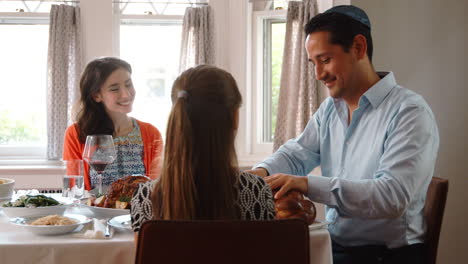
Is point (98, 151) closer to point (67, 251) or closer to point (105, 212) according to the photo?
point (105, 212)

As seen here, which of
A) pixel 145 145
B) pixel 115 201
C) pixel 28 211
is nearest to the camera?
pixel 28 211

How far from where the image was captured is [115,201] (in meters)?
1.65

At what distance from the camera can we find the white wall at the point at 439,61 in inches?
126

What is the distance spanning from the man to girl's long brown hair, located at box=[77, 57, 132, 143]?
1018 millimetres

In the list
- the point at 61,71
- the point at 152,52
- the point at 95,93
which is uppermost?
the point at 152,52

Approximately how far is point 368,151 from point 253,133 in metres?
2.34

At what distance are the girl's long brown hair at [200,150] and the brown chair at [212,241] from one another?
0.13 meters

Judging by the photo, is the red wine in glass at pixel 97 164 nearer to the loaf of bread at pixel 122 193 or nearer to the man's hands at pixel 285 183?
the loaf of bread at pixel 122 193

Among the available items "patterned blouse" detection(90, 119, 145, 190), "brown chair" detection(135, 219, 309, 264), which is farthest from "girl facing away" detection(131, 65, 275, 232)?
"patterned blouse" detection(90, 119, 145, 190)

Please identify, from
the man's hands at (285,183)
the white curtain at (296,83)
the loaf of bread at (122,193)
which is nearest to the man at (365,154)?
the man's hands at (285,183)

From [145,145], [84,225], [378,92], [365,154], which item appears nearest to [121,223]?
[84,225]

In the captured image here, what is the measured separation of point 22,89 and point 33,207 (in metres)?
2.78

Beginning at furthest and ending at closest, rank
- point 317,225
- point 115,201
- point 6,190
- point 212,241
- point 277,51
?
point 277,51 < point 6,190 < point 115,201 < point 317,225 < point 212,241

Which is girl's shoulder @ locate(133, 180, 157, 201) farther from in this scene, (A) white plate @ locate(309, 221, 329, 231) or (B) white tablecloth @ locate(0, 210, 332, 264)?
(A) white plate @ locate(309, 221, 329, 231)
